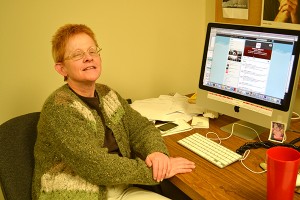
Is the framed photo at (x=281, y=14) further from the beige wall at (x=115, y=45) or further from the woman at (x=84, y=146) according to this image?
the woman at (x=84, y=146)

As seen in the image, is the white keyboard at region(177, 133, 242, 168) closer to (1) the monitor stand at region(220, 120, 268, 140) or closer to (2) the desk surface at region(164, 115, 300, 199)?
(2) the desk surface at region(164, 115, 300, 199)

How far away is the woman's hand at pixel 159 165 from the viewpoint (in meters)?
1.20

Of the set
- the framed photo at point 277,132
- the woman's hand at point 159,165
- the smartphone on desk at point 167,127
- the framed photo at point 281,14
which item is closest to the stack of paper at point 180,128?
the smartphone on desk at point 167,127

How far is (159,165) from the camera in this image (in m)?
1.22

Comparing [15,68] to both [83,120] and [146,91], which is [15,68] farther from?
[146,91]

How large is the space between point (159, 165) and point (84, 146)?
300 millimetres

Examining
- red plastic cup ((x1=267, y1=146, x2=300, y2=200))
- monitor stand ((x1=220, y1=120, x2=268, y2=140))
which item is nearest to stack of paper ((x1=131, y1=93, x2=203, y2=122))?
monitor stand ((x1=220, y1=120, x2=268, y2=140))

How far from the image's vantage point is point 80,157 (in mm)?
1157

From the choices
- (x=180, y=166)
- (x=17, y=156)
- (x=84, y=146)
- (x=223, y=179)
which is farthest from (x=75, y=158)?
(x=223, y=179)

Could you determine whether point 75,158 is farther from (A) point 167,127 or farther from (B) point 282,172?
(B) point 282,172

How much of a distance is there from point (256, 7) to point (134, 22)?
719mm

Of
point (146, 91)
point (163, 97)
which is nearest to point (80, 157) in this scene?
point (163, 97)

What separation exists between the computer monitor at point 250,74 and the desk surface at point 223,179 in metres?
0.16

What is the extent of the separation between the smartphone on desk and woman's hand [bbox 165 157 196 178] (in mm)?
305
